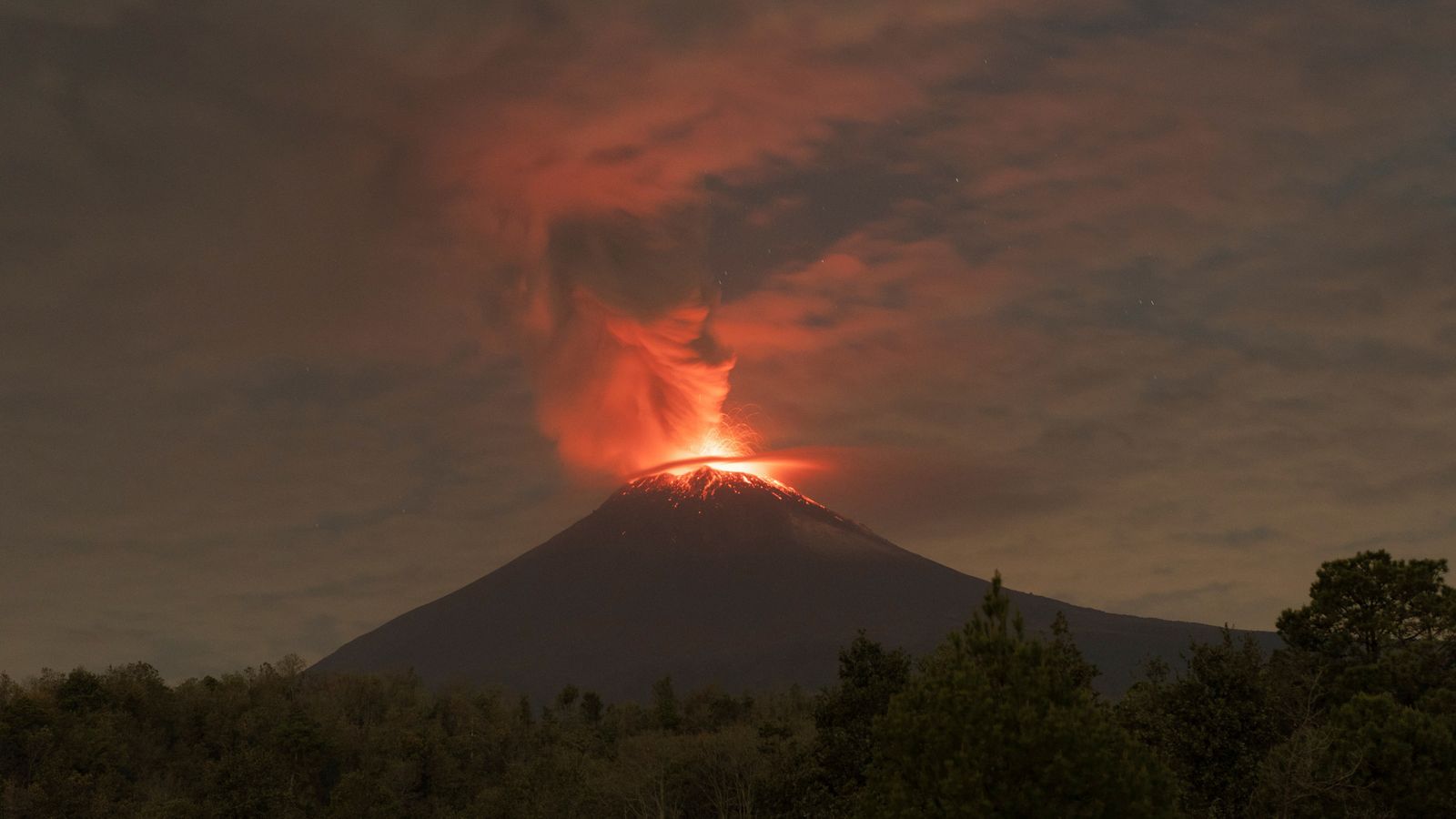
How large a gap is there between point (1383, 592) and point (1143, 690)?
24371mm

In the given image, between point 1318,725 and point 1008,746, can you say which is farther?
point 1318,725

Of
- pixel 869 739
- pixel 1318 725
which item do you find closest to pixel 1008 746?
pixel 869 739

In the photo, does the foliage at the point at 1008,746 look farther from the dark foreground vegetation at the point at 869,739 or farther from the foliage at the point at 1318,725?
the foliage at the point at 1318,725

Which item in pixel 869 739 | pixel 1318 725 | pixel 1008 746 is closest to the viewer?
pixel 1008 746

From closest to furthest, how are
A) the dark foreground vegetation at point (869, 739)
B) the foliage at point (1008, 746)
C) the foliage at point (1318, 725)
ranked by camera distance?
the foliage at point (1008, 746) → the dark foreground vegetation at point (869, 739) → the foliage at point (1318, 725)

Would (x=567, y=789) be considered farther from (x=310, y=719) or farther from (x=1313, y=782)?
(x=1313, y=782)

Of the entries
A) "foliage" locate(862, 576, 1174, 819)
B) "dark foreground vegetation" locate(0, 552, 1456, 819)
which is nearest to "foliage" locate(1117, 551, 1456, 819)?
"dark foreground vegetation" locate(0, 552, 1456, 819)

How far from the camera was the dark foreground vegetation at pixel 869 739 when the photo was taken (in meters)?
33.8

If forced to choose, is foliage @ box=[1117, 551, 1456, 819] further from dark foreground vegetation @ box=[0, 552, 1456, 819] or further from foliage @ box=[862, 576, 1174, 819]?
foliage @ box=[862, 576, 1174, 819]

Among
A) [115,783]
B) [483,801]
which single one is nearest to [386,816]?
[483,801]

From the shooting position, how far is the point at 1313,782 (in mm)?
42625

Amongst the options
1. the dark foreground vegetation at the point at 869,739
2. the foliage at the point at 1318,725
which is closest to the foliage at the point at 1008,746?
the dark foreground vegetation at the point at 869,739

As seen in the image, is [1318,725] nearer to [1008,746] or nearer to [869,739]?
[869,739]

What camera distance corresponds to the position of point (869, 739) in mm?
48406
